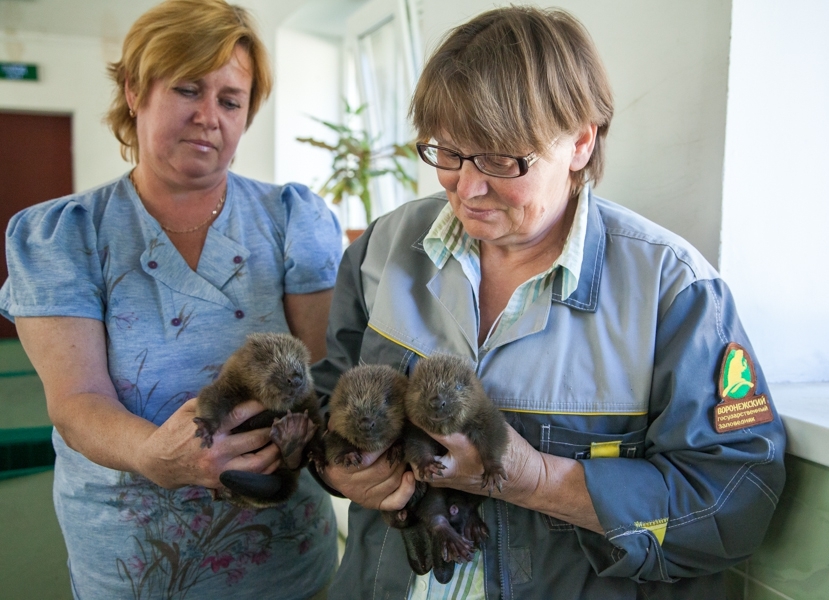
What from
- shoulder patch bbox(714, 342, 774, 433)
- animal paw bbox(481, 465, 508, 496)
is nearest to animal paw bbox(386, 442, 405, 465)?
animal paw bbox(481, 465, 508, 496)

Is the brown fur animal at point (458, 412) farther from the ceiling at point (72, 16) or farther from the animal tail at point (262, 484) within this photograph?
the ceiling at point (72, 16)

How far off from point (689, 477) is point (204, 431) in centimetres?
101

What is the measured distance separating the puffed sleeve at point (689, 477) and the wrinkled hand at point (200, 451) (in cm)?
73

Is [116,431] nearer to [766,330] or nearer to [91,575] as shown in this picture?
[91,575]

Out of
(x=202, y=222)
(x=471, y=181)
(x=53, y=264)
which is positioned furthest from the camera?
(x=202, y=222)

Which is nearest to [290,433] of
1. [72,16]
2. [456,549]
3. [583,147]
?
[456,549]

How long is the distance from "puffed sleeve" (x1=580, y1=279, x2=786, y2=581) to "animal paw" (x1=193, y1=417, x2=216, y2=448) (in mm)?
800

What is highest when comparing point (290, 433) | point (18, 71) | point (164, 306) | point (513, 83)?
point (18, 71)

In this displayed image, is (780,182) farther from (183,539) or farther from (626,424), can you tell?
(183,539)

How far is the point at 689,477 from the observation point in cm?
124

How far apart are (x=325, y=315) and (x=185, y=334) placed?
0.40 meters

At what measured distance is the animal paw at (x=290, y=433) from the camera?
1.39m

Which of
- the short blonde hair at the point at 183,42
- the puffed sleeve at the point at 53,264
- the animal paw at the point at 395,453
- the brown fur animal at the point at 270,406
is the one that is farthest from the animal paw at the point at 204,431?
the short blonde hair at the point at 183,42

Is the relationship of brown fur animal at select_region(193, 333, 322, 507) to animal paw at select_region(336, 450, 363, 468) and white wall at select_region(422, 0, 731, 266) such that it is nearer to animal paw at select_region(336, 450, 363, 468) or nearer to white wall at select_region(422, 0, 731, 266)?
animal paw at select_region(336, 450, 363, 468)
